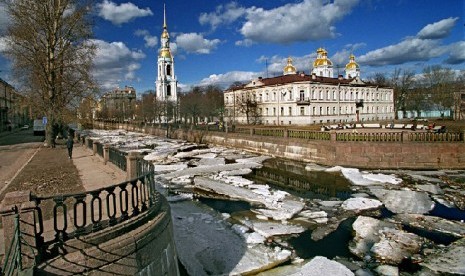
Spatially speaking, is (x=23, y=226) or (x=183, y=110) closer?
(x=23, y=226)

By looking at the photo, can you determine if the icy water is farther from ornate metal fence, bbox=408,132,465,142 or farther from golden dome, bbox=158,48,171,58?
golden dome, bbox=158,48,171,58

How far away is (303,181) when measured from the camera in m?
19.8

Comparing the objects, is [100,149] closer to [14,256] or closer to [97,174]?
[97,174]

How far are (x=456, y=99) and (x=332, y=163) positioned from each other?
49.1m

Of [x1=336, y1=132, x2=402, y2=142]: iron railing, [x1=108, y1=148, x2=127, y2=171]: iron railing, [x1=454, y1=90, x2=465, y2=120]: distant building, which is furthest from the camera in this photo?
[x1=454, y1=90, x2=465, y2=120]: distant building

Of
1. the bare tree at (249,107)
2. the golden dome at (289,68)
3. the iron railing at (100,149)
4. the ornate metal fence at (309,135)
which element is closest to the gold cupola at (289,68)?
the golden dome at (289,68)

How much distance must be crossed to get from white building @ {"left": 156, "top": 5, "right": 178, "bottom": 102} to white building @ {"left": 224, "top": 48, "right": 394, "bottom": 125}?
2664 centimetres

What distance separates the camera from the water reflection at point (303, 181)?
1666cm

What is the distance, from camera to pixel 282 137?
1188 inches

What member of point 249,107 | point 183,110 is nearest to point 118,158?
point 249,107

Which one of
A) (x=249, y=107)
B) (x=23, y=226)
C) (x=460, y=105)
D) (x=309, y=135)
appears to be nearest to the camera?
(x=23, y=226)

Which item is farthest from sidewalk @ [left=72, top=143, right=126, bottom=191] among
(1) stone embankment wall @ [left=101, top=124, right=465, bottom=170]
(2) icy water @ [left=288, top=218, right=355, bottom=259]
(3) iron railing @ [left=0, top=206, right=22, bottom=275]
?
(1) stone embankment wall @ [left=101, top=124, right=465, bottom=170]

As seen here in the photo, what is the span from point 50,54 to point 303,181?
20823 mm

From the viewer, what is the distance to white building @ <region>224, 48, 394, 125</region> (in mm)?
62438
